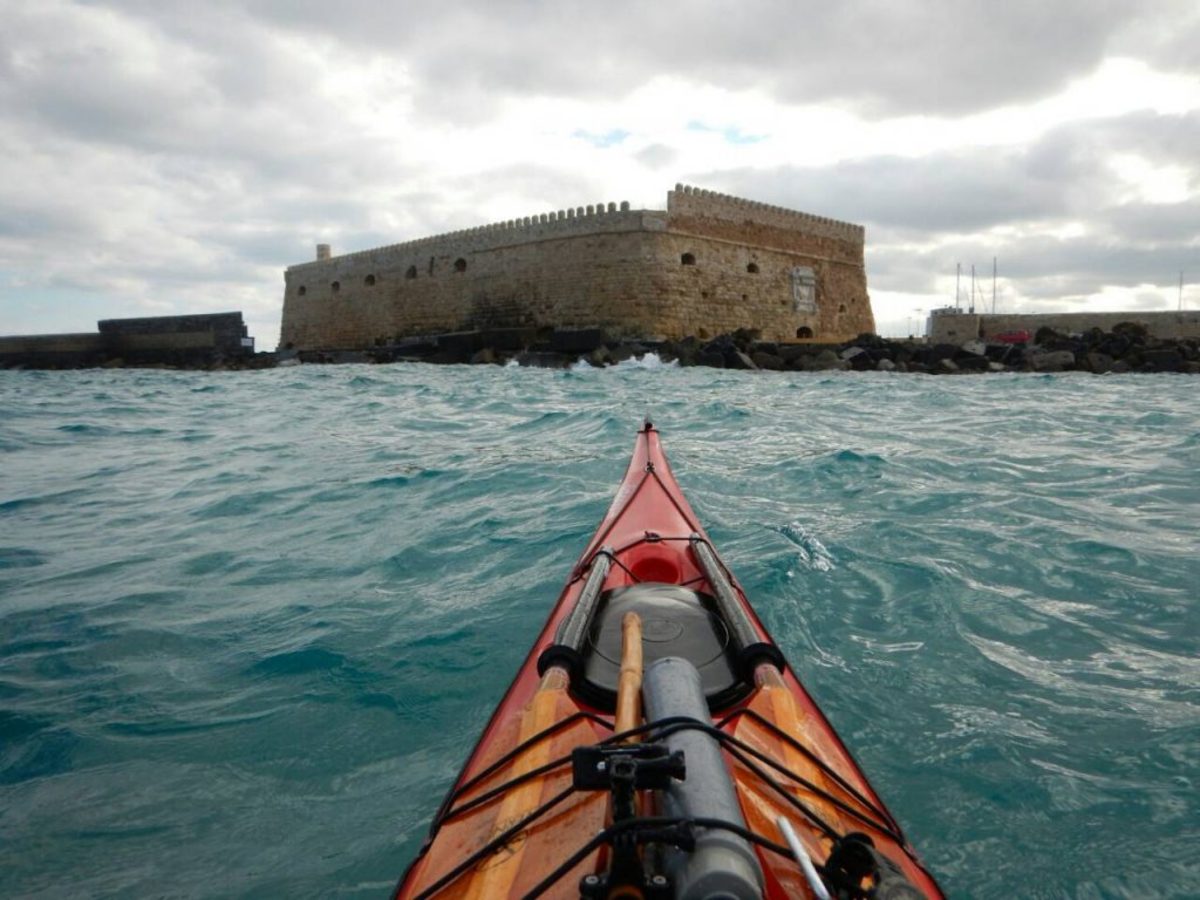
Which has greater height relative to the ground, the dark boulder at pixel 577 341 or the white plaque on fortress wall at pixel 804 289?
the white plaque on fortress wall at pixel 804 289

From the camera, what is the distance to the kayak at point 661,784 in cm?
98

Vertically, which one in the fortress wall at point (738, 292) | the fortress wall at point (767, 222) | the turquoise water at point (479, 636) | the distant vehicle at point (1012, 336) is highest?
the fortress wall at point (767, 222)

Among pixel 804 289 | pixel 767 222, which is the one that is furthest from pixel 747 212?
pixel 804 289

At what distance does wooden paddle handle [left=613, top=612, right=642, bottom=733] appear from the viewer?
1288 millimetres

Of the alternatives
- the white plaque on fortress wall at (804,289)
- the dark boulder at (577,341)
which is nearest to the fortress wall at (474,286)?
the dark boulder at (577,341)

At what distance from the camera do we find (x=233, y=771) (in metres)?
2.29

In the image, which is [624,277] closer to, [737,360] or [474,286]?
[737,360]

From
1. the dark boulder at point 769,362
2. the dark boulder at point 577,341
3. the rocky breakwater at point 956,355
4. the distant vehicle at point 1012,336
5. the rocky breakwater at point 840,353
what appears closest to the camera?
the rocky breakwater at point 956,355

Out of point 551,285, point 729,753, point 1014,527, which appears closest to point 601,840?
point 729,753

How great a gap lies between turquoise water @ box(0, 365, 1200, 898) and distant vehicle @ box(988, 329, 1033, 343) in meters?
19.1

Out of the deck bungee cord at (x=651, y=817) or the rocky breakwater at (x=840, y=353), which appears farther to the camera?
the rocky breakwater at (x=840, y=353)

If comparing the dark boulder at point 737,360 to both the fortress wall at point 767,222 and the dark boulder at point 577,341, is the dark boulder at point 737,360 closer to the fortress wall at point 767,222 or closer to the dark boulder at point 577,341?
the dark boulder at point 577,341

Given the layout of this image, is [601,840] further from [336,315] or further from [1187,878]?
[336,315]

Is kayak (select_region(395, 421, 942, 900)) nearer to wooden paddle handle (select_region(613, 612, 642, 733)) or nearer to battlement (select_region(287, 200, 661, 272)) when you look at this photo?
wooden paddle handle (select_region(613, 612, 642, 733))
